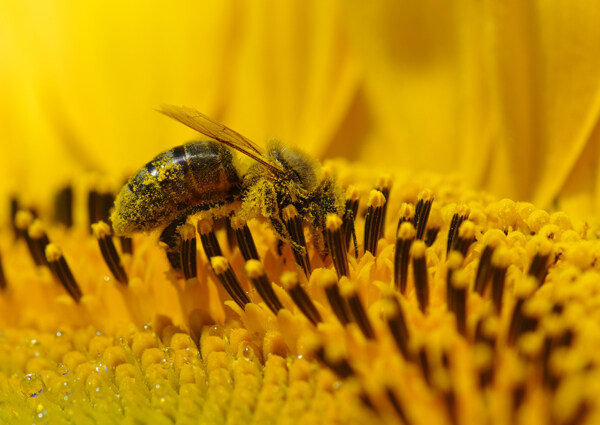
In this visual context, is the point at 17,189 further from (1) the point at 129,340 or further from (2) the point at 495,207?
(2) the point at 495,207

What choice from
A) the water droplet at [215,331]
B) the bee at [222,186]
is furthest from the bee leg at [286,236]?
the water droplet at [215,331]

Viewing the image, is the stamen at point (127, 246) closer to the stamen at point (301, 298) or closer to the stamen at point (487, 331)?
the stamen at point (301, 298)

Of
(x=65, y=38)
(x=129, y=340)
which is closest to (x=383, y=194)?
(x=129, y=340)

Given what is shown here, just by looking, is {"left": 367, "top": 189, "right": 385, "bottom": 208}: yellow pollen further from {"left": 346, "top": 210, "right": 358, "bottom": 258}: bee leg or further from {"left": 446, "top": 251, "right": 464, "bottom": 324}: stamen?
{"left": 446, "top": 251, "right": 464, "bottom": 324}: stamen

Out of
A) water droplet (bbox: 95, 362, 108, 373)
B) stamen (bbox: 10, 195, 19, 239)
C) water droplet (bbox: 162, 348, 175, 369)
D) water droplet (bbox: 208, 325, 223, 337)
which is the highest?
stamen (bbox: 10, 195, 19, 239)

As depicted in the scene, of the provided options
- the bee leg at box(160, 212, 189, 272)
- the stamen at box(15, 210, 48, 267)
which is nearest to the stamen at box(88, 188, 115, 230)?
the stamen at box(15, 210, 48, 267)

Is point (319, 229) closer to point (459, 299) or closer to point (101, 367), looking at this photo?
point (459, 299)
